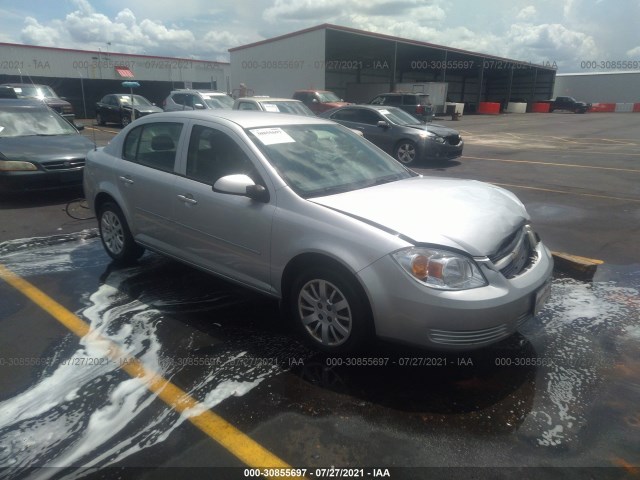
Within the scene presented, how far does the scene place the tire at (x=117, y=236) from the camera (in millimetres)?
4805

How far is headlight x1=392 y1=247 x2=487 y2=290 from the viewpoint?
2.73 meters

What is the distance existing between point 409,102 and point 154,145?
20.9 meters

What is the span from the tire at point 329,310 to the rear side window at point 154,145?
177cm

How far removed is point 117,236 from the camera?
4.94 meters

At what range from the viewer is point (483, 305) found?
2.70 metres

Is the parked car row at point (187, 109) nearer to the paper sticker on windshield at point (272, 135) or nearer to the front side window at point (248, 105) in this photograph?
the front side window at point (248, 105)

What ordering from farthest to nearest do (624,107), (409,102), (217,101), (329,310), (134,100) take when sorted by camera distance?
(624,107), (409,102), (134,100), (217,101), (329,310)

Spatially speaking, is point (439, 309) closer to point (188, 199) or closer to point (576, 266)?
point (188, 199)

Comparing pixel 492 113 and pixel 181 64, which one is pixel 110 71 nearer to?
pixel 181 64

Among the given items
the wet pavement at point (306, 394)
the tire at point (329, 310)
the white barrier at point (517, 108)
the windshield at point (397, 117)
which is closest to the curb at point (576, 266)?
the wet pavement at point (306, 394)

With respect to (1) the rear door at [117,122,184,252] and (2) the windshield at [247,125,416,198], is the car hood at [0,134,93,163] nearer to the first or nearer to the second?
(1) the rear door at [117,122,184,252]

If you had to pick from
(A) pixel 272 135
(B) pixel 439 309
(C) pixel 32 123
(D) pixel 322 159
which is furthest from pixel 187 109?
(B) pixel 439 309

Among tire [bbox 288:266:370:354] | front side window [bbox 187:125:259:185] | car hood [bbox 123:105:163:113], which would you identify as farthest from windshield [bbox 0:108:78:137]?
car hood [bbox 123:105:163:113]

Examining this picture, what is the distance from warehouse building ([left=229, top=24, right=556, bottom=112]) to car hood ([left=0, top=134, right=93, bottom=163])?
24290mm
